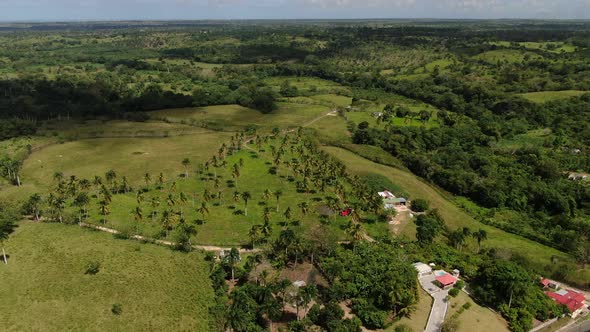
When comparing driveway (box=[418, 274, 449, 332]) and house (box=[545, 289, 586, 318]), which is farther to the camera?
house (box=[545, 289, 586, 318])

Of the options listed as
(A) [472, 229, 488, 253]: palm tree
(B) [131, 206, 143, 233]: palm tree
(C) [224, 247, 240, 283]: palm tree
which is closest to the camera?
(C) [224, 247, 240, 283]: palm tree

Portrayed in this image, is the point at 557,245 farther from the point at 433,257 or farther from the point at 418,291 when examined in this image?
the point at 418,291

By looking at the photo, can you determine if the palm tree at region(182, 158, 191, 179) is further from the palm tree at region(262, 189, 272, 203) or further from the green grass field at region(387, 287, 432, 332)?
the green grass field at region(387, 287, 432, 332)

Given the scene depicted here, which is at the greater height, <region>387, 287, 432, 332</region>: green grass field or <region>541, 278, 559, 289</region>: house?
<region>387, 287, 432, 332</region>: green grass field

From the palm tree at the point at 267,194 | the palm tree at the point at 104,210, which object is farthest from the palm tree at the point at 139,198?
the palm tree at the point at 267,194

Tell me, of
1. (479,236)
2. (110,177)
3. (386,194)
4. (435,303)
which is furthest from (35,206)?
(479,236)

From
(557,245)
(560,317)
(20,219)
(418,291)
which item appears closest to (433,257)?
(418,291)

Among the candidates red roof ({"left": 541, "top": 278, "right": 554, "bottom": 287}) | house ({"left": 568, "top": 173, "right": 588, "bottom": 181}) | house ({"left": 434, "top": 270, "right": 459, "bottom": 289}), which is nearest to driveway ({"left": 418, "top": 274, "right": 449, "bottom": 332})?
house ({"left": 434, "top": 270, "right": 459, "bottom": 289})
